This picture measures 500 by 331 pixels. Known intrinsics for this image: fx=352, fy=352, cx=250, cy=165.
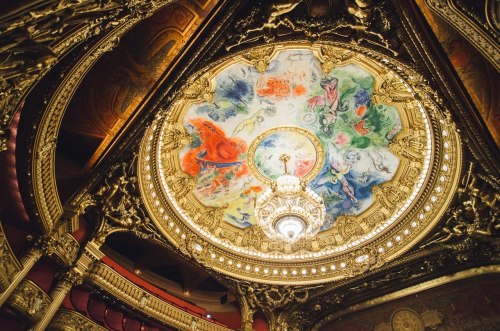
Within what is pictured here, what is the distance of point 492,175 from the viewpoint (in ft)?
23.1

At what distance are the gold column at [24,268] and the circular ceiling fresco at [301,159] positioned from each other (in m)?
3.08

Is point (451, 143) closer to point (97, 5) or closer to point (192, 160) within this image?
point (192, 160)

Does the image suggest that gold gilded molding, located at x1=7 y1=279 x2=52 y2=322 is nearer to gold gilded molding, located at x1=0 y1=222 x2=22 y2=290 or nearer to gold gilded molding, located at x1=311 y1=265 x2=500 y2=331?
gold gilded molding, located at x1=0 y1=222 x2=22 y2=290

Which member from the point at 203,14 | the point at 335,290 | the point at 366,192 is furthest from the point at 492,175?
the point at 203,14

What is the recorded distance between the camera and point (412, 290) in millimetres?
9352

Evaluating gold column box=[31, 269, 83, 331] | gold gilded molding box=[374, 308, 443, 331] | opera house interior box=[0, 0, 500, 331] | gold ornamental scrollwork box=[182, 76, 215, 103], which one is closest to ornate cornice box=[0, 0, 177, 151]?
opera house interior box=[0, 0, 500, 331]

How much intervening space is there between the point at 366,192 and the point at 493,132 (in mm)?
4687

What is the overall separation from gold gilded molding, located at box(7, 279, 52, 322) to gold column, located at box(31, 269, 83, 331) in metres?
0.08

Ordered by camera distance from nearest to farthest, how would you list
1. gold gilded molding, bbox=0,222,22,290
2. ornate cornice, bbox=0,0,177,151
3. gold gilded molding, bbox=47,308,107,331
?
ornate cornice, bbox=0,0,177,151, gold gilded molding, bbox=0,222,22,290, gold gilded molding, bbox=47,308,107,331

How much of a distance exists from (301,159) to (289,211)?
274 cm

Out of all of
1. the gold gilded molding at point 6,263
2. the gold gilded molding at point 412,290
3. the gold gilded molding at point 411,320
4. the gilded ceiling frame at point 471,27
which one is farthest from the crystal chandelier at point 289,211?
the gold gilded molding at point 6,263

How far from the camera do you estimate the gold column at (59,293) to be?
556cm

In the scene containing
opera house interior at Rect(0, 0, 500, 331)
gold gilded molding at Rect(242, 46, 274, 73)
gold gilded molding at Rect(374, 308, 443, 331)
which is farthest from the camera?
gold gilded molding at Rect(374, 308, 443, 331)

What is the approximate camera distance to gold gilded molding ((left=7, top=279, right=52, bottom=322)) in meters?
5.18
